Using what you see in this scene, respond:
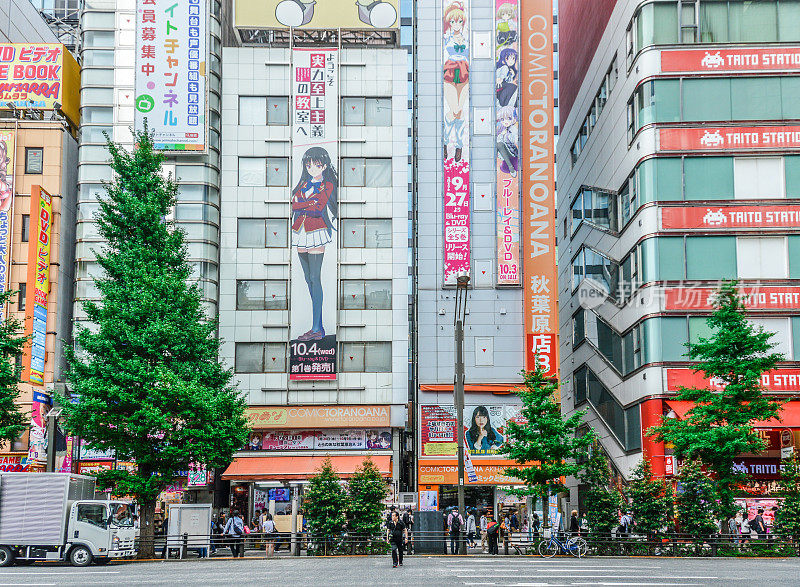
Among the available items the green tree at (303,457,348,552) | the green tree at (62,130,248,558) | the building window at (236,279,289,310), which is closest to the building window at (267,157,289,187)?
the building window at (236,279,289,310)

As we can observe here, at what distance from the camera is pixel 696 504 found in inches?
1395

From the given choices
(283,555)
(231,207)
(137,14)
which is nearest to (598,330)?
(231,207)

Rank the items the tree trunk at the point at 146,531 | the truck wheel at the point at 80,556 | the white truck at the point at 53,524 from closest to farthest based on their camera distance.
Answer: the white truck at the point at 53,524 < the truck wheel at the point at 80,556 < the tree trunk at the point at 146,531

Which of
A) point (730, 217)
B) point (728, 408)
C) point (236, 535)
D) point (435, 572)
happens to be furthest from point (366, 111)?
point (435, 572)

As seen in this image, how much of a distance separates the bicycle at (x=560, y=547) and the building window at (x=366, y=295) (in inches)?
777

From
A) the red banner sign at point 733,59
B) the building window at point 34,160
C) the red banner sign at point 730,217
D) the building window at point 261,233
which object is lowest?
the red banner sign at point 730,217

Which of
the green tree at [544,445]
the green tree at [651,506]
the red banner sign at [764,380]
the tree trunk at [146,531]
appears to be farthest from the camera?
the red banner sign at [764,380]

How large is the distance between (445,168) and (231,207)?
11869 mm

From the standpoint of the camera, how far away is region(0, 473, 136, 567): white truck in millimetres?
31297

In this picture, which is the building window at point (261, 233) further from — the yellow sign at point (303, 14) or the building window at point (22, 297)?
the building window at point (22, 297)

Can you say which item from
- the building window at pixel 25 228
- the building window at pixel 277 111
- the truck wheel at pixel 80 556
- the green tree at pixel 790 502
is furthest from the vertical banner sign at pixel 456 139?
Answer: the truck wheel at pixel 80 556

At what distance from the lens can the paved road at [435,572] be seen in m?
22.0

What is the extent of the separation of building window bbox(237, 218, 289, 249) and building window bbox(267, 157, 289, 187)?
81.4 inches

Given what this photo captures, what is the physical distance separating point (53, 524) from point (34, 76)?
101ft
